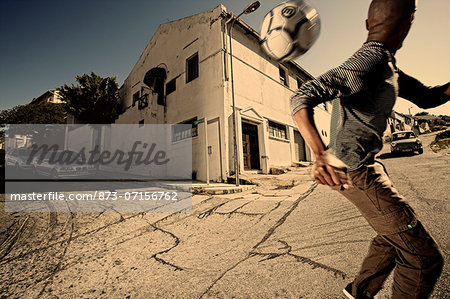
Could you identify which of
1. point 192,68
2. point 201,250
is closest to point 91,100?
point 192,68

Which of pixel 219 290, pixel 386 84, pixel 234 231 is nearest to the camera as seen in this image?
pixel 386 84

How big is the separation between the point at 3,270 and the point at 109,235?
48.4 inches

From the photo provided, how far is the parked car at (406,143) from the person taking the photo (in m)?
11.3

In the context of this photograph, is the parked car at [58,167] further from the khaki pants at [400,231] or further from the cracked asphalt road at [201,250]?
the khaki pants at [400,231]

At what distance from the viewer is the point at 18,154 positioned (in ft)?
45.4

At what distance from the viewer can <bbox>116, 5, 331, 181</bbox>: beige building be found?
31.3 feet

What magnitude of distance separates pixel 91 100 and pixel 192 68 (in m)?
12.3

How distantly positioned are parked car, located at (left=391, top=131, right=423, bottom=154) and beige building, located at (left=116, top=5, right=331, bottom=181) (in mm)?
5687

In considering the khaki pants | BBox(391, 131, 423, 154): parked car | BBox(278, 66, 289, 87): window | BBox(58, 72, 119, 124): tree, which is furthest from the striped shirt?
BBox(58, 72, 119, 124): tree

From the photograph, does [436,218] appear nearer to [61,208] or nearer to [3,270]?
[3,270]

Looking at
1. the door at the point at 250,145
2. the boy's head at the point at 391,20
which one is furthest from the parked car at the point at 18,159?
the boy's head at the point at 391,20

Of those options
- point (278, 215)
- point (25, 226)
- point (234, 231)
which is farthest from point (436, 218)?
point (25, 226)

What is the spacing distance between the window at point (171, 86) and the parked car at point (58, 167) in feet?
21.1

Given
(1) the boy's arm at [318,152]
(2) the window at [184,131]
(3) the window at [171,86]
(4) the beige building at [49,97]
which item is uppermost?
(4) the beige building at [49,97]
